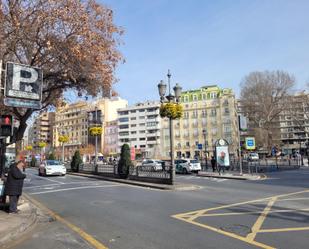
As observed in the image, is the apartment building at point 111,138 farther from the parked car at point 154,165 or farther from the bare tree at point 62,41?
the bare tree at point 62,41

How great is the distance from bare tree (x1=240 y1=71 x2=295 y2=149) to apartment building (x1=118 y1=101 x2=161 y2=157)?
50.5 metres

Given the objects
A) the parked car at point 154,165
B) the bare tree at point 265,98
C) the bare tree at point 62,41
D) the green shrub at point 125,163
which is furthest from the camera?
the bare tree at point 265,98

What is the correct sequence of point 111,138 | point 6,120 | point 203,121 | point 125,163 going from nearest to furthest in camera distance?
point 6,120, point 125,163, point 203,121, point 111,138

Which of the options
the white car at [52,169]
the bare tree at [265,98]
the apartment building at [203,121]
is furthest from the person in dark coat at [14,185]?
the apartment building at [203,121]

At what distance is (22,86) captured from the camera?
1091 cm

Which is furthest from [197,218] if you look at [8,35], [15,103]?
[8,35]

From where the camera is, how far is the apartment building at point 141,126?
118044 mm

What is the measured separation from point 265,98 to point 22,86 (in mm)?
63411

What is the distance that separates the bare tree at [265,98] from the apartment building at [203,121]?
30374 millimetres

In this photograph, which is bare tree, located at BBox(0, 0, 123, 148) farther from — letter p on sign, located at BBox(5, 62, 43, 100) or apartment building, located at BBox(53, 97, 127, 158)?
apartment building, located at BBox(53, 97, 127, 158)

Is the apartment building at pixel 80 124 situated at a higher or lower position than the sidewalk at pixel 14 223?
higher

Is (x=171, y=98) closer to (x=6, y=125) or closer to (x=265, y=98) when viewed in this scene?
(x=6, y=125)

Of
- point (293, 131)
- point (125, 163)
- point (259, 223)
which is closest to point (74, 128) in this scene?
point (293, 131)

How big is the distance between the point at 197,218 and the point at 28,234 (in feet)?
14.4
